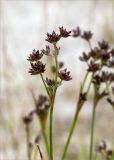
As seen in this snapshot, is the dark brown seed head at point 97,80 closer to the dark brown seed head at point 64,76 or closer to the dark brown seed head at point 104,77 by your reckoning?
the dark brown seed head at point 104,77

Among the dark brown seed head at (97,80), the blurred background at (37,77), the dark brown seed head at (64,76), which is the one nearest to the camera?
the dark brown seed head at (64,76)

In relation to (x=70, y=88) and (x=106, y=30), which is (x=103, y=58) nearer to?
(x=70, y=88)

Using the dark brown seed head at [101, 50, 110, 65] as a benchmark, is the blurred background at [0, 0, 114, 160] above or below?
below

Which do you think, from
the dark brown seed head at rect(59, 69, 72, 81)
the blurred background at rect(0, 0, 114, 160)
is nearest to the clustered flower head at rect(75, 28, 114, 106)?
the dark brown seed head at rect(59, 69, 72, 81)

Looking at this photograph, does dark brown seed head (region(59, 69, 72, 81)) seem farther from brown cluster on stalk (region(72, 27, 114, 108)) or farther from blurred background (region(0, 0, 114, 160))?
blurred background (region(0, 0, 114, 160))

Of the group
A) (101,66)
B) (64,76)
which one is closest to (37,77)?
(101,66)

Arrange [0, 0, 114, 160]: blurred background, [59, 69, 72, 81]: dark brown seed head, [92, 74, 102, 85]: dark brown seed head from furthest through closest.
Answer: [0, 0, 114, 160]: blurred background
[92, 74, 102, 85]: dark brown seed head
[59, 69, 72, 81]: dark brown seed head

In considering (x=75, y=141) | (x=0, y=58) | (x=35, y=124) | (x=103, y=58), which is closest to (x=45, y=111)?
(x=103, y=58)

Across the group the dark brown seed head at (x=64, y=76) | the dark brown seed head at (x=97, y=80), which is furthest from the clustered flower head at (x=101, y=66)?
the dark brown seed head at (x=64, y=76)
